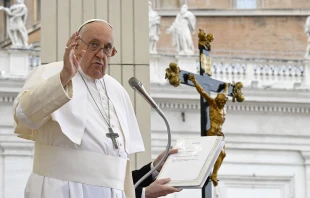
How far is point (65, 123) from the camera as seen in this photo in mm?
3453

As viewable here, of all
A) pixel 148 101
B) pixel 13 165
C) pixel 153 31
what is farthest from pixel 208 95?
pixel 153 31

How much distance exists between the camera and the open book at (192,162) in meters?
3.58

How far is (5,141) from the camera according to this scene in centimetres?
1489

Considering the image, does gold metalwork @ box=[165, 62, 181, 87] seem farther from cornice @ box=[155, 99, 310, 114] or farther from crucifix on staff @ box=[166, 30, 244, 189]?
cornice @ box=[155, 99, 310, 114]

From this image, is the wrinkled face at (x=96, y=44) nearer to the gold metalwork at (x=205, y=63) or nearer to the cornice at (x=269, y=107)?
the gold metalwork at (x=205, y=63)

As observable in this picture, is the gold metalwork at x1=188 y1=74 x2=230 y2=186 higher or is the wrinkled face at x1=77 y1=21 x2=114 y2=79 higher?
the wrinkled face at x1=77 y1=21 x2=114 y2=79

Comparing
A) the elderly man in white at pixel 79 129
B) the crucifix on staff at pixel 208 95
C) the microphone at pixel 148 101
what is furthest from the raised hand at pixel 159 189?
the crucifix on staff at pixel 208 95

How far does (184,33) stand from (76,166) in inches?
524

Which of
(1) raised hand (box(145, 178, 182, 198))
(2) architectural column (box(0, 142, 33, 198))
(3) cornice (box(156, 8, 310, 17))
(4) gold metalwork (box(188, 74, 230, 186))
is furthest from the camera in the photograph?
(3) cornice (box(156, 8, 310, 17))

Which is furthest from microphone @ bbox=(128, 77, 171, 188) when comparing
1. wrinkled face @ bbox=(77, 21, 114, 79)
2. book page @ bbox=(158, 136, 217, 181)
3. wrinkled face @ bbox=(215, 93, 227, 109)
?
wrinkled face @ bbox=(215, 93, 227, 109)

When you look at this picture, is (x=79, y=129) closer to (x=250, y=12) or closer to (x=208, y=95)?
(x=208, y=95)

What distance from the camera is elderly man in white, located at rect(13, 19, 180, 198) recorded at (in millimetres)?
3371

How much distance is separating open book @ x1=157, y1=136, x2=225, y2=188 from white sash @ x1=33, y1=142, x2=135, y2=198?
22 centimetres

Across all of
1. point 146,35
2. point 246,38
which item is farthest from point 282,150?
point 146,35
